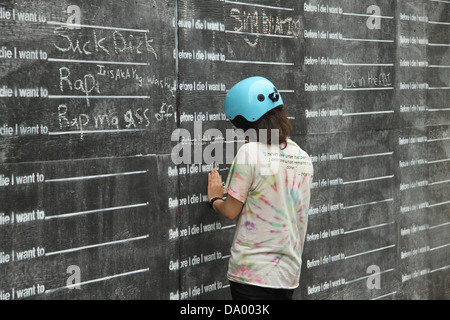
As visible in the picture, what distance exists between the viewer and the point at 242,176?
3621mm

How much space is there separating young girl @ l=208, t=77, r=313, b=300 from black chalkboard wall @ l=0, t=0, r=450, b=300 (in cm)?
63

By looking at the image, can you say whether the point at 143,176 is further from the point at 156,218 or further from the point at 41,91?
the point at 41,91

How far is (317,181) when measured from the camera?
531 cm

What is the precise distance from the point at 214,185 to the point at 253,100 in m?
0.83

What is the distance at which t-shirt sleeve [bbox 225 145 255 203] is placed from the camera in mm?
3609

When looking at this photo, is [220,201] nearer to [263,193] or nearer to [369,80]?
[263,193]

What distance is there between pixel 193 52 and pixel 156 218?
1193mm

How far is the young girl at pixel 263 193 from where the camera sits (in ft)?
11.9

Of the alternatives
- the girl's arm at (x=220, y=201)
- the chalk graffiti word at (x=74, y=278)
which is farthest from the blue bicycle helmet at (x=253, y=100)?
the chalk graffiti word at (x=74, y=278)

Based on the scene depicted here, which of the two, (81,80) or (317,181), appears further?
(317,181)

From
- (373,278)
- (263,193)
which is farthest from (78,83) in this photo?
(373,278)

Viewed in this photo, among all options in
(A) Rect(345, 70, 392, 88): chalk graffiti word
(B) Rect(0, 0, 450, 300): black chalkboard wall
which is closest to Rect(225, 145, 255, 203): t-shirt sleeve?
(B) Rect(0, 0, 450, 300): black chalkboard wall

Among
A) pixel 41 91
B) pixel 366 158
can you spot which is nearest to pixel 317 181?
pixel 366 158

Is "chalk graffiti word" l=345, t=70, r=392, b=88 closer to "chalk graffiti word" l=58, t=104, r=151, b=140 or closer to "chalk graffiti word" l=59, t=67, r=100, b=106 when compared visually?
"chalk graffiti word" l=58, t=104, r=151, b=140
